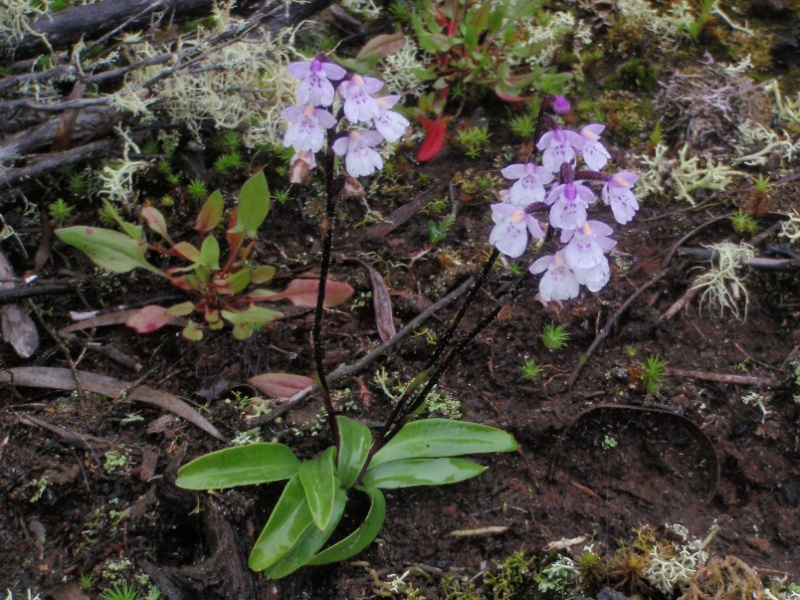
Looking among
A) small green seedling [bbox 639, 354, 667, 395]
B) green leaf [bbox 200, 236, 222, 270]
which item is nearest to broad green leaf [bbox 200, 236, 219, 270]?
green leaf [bbox 200, 236, 222, 270]

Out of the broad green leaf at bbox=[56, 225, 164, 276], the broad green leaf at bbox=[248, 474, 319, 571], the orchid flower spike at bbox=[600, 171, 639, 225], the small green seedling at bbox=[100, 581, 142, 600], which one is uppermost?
the orchid flower spike at bbox=[600, 171, 639, 225]

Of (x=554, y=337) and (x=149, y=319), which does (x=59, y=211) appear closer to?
(x=149, y=319)

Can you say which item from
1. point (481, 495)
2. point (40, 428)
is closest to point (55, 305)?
point (40, 428)

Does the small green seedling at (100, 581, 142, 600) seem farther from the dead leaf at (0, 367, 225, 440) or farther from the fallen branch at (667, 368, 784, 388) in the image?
the fallen branch at (667, 368, 784, 388)

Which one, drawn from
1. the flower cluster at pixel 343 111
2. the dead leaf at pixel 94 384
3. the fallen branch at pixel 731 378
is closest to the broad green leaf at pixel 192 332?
the dead leaf at pixel 94 384

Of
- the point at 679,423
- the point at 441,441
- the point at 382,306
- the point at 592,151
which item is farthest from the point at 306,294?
the point at 679,423

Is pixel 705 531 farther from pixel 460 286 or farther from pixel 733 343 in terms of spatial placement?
pixel 460 286
